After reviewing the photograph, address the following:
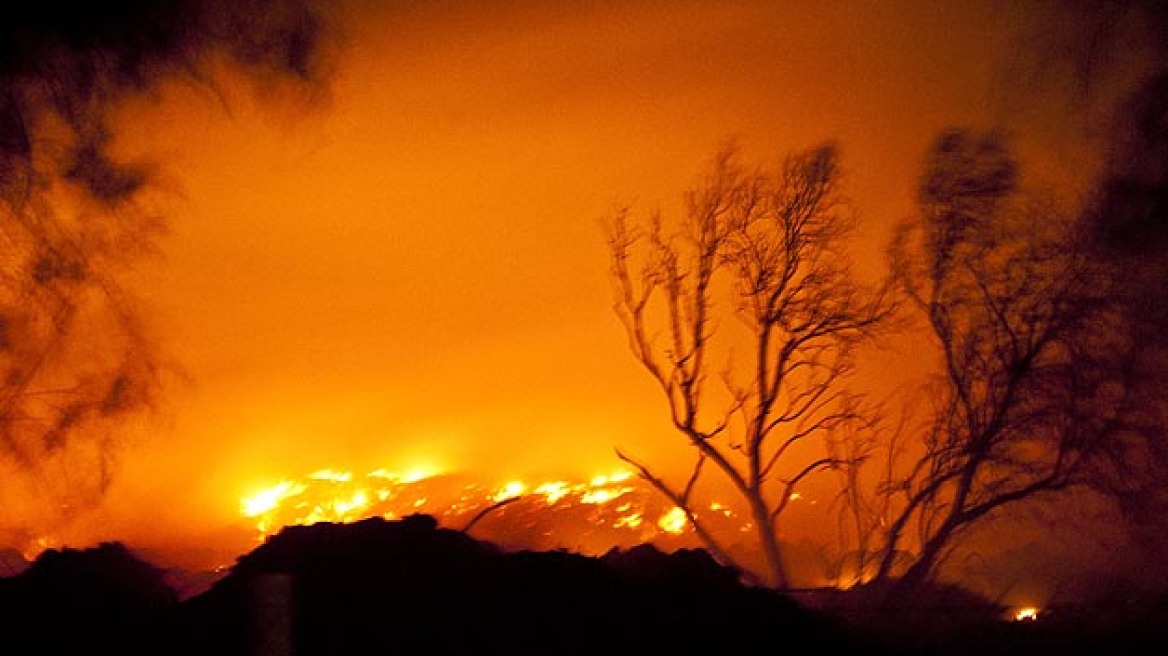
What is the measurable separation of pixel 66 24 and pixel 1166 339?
1371cm

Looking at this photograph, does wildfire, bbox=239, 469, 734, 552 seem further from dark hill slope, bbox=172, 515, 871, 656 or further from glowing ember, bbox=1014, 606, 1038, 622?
glowing ember, bbox=1014, 606, 1038, 622

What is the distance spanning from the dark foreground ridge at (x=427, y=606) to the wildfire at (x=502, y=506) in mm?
2861

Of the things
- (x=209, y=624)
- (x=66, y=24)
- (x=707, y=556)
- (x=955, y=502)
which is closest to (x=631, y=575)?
(x=707, y=556)

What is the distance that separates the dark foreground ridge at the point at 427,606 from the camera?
941cm

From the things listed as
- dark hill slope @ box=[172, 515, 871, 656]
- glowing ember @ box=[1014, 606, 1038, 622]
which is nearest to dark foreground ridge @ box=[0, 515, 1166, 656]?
dark hill slope @ box=[172, 515, 871, 656]

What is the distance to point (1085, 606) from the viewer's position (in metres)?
15.4

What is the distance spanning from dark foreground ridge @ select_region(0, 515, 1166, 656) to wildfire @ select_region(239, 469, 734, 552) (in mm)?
2861

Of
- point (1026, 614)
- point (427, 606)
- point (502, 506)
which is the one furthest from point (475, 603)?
point (1026, 614)

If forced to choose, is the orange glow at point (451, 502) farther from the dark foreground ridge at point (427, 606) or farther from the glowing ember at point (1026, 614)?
the glowing ember at point (1026, 614)

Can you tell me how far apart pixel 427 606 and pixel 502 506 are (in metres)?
6.04

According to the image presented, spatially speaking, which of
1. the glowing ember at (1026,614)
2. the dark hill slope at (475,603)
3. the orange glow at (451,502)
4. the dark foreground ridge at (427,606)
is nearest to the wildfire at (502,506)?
the orange glow at (451,502)

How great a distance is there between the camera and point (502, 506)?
16.1m

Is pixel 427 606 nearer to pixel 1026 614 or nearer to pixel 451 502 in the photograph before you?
pixel 451 502

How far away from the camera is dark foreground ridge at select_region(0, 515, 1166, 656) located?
30.9ft
